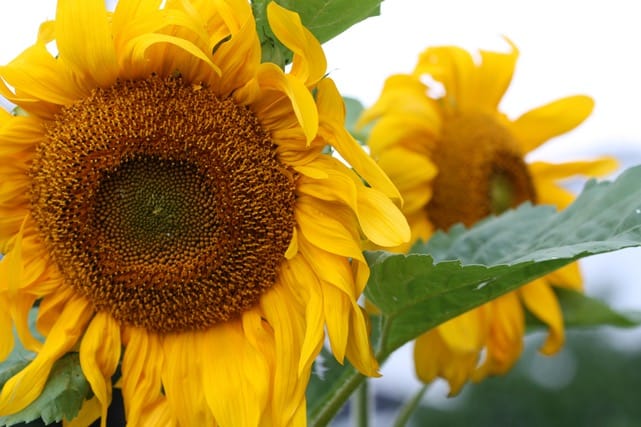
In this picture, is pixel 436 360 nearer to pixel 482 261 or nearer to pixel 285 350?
pixel 482 261

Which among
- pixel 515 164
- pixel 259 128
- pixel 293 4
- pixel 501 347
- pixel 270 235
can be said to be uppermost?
pixel 293 4

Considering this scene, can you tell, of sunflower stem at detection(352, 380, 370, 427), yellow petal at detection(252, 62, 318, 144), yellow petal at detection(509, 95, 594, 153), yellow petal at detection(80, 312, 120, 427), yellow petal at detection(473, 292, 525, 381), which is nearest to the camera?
yellow petal at detection(252, 62, 318, 144)

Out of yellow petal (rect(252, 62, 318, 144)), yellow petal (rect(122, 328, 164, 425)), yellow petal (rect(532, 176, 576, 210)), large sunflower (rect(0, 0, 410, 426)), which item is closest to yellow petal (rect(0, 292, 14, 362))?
large sunflower (rect(0, 0, 410, 426))

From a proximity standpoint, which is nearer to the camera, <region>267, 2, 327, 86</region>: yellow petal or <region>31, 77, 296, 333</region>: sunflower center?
<region>267, 2, 327, 86</region>: yellow petal

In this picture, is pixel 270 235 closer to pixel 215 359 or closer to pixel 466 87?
pixel 215 359

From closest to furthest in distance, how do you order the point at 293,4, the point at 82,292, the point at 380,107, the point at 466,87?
the point at 293,4
the point at 82,292
the point at 380,107
the point at 466,87

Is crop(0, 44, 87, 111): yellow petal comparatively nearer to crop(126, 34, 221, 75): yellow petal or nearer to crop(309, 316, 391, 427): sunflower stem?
crop(126, 34, 221, 75): yellow petal

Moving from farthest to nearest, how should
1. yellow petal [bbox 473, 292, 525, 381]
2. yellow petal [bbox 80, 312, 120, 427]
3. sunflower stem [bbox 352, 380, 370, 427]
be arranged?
yellow petal [bbox 473, 292, 525, 381] < sunflower stem [bbox 352, 380, 370, 427] < yellow petal [bbox 80, 312, 120, 427]

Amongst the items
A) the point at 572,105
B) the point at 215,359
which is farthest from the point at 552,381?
the point at 215,359
